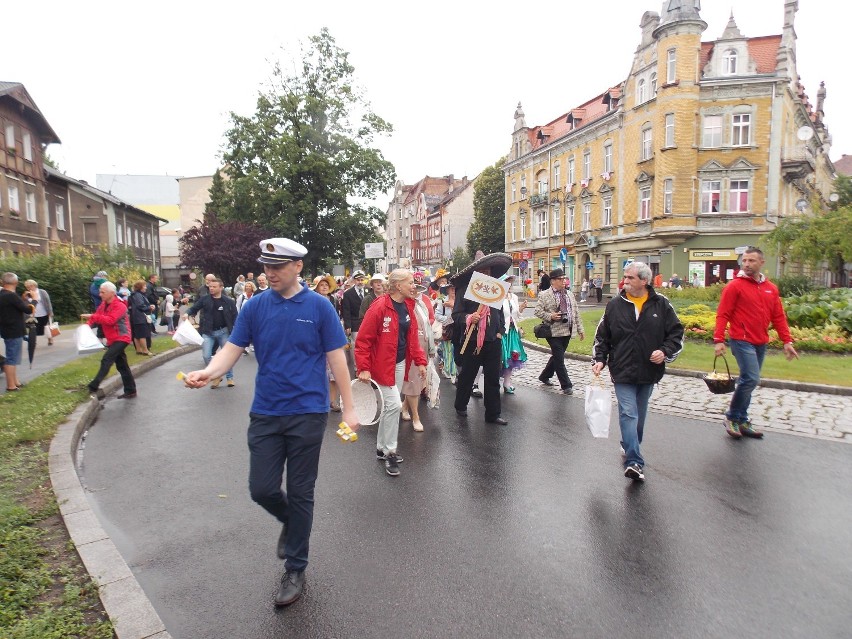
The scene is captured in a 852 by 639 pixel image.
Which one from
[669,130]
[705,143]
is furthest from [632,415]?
[705,143]

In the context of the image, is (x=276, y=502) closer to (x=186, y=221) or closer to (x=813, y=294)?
(x=813, y=294)

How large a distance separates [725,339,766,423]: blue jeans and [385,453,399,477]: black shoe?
3.83 meters

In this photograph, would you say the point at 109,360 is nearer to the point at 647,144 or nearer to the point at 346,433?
the point at 346,433

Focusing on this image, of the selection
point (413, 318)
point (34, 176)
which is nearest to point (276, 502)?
point (413, 318)

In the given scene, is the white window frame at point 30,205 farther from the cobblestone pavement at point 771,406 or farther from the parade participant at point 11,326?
the cobblestone pavement at point 771,406

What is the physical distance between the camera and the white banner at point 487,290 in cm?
722

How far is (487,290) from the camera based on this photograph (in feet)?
23.8

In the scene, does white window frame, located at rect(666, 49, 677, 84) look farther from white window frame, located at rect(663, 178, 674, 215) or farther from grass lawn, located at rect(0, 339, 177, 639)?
grass lawn, located at rect(0, 339, 177, 639)

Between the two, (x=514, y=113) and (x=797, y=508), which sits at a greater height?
(x=514, y=113)

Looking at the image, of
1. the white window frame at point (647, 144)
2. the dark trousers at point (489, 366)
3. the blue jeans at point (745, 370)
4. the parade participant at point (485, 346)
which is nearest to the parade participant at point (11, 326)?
the parade participant at point (485, 346)

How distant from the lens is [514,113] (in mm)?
Result: 55406

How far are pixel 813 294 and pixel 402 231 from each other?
8581cm

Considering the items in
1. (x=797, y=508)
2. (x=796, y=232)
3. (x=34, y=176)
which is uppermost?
(x=34, y=176)

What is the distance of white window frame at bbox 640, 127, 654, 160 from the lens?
3688cm
